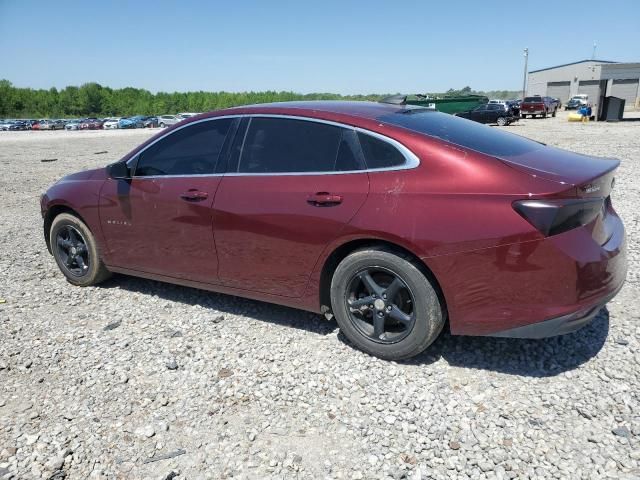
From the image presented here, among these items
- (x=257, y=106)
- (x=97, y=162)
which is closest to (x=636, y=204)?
(x=257, y=106)

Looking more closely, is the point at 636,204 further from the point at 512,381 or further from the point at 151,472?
the point at 151,472

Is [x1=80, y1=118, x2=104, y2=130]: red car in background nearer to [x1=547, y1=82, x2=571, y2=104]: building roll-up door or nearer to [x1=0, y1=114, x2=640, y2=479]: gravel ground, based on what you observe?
[x1=0, y1=114, x2=640, y2=479]: gravel ground

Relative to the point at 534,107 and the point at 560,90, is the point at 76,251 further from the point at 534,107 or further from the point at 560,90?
the point at 560,90

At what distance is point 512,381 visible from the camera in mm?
3059

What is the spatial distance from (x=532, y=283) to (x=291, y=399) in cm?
157

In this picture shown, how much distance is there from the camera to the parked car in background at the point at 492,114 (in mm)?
32781

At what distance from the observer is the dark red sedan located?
2773 mm

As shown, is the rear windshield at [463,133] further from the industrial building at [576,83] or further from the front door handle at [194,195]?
the industrial building at [576,83]

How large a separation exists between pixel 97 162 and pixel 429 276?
15.7 m

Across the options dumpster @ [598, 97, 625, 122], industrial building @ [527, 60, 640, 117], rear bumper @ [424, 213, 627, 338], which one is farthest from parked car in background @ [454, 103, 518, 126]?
industrial building @ [527, 60, 640, 117]

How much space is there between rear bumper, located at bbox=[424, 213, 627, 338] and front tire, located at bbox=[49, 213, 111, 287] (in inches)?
131

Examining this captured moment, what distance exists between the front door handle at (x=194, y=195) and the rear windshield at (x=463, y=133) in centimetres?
148

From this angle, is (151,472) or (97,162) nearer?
(151,472)

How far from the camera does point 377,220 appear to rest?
10.1 ft
